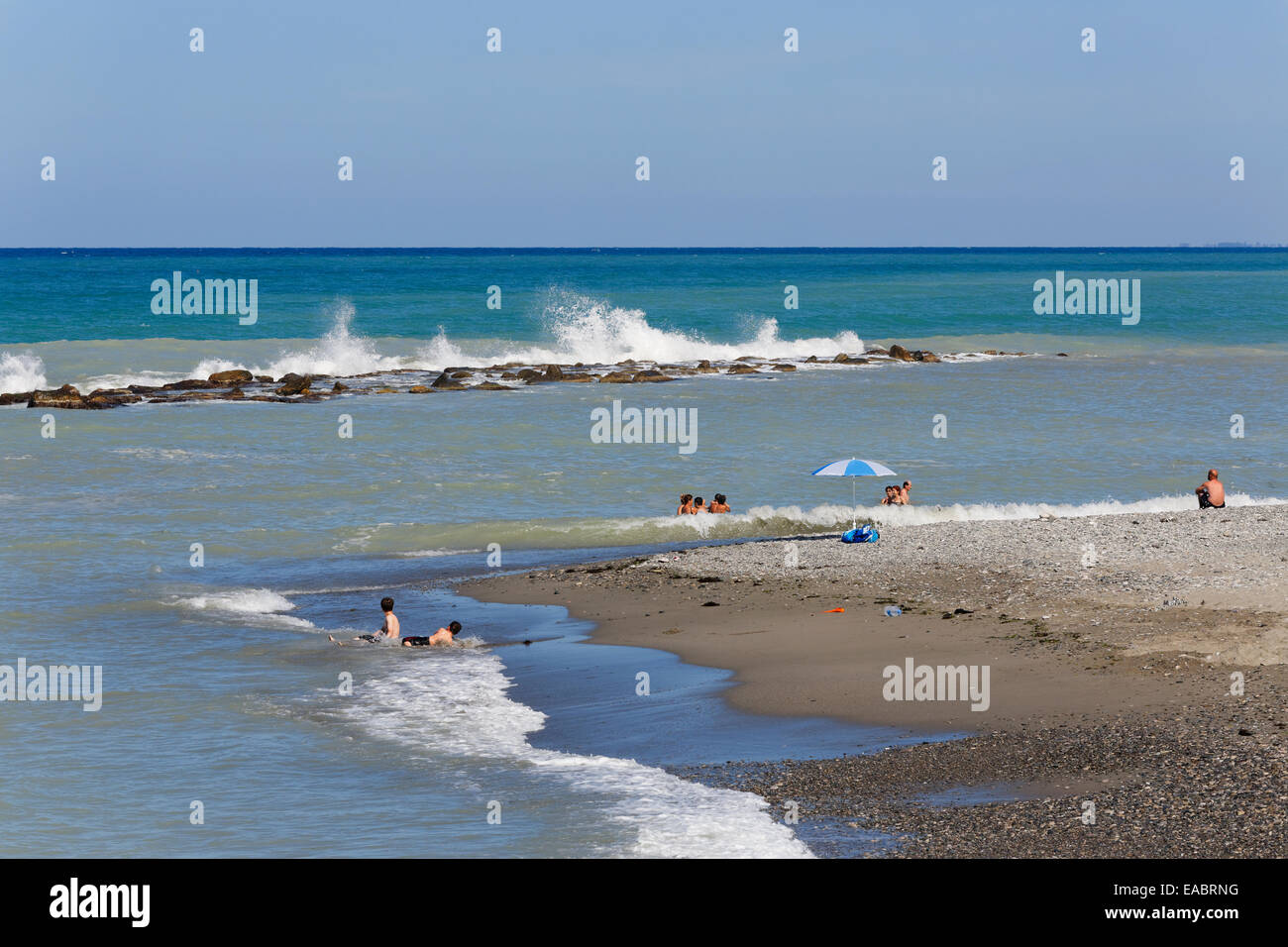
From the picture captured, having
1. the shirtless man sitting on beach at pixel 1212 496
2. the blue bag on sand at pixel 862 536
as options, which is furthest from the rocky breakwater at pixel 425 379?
the shirtless man sitting on beach at pixel 1212 496

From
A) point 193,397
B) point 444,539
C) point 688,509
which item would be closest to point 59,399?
point 193,397

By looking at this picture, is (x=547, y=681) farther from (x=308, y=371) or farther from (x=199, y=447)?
(x=308, y=371)

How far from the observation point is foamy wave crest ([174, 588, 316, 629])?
1847cm

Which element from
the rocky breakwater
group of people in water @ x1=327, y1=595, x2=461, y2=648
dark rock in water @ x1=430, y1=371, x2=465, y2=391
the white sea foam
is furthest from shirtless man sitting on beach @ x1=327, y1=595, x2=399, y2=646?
the white sea foam

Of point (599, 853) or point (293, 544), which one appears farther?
point (293, 544)

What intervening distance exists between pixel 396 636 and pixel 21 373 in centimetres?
4079

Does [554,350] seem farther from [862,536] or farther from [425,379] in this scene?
[862,536]

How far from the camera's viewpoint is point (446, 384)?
5006 cm

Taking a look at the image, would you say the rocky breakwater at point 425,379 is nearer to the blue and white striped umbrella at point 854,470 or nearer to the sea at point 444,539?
the sea at point 444,539
